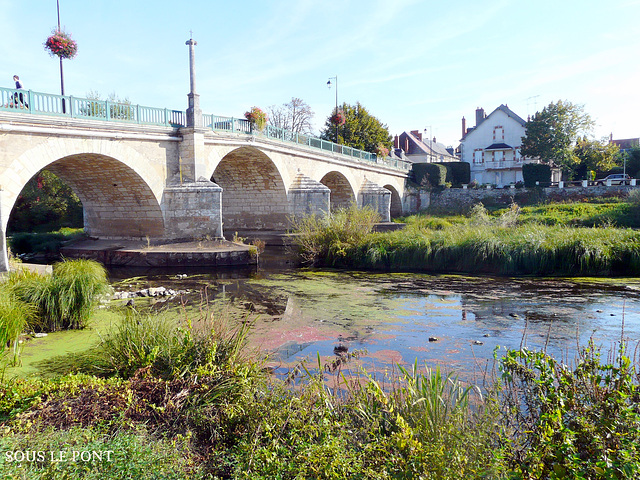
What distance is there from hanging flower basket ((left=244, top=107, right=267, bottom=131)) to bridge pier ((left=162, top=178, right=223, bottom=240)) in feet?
16.4

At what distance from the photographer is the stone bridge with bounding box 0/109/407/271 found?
12.8m

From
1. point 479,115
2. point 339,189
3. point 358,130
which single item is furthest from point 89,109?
point 479,115

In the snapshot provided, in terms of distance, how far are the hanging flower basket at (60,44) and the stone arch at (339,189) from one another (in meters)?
17.4

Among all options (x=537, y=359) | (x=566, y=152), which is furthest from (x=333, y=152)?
(x=537, y=359)

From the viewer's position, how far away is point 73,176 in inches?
682

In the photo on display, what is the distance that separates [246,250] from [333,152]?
14.4 metres

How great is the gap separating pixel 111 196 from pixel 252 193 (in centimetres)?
826

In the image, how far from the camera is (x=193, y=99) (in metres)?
17.6

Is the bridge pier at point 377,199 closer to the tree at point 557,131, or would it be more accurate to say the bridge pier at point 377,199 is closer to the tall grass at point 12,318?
the tree at point 557,131

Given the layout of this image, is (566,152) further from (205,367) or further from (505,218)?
(205,367)

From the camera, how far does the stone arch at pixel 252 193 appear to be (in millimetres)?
23344

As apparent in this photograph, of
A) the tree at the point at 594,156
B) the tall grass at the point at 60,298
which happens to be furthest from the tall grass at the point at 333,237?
the tree at the point at 594,156

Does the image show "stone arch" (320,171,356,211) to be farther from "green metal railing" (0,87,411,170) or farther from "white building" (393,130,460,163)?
"white building" (393,130,460,163)

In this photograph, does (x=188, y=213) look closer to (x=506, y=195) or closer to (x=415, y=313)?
(x=415, y=313)
